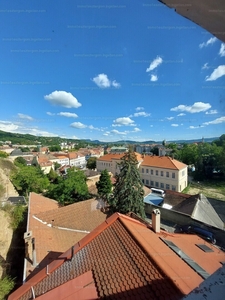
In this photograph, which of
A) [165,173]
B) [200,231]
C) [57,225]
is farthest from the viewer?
[165,173]

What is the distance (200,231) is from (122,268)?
652 cm

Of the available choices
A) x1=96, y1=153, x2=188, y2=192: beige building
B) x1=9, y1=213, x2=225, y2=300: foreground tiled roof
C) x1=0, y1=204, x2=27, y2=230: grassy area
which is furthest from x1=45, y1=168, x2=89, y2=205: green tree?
x1=9, y1=213, x2=225, y2=300: foreground tiled roof

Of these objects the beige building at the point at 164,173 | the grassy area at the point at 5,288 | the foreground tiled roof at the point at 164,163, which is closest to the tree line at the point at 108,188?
the beige building at the point at 164,173

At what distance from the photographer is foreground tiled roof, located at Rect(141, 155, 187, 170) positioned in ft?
53.3

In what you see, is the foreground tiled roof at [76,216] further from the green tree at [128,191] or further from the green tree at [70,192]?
the green tree at [70,192]

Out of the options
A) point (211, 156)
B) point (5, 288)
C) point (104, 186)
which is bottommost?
point (5, 288)

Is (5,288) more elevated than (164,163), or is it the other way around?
(164,163)

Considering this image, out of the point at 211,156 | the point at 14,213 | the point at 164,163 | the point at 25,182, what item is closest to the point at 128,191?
the point at 14,213

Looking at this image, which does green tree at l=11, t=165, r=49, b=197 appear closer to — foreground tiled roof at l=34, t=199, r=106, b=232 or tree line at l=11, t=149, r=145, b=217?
tree line at l=11, t=149, r=145, b=217

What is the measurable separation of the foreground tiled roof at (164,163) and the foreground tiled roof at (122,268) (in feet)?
40.1

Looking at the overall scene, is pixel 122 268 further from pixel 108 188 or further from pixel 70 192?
pixel 108 188

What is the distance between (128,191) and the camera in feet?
33.5

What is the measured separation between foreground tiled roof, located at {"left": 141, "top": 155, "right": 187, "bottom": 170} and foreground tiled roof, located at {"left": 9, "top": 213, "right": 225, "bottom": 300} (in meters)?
12.2

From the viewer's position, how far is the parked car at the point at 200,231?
7.36 metres
